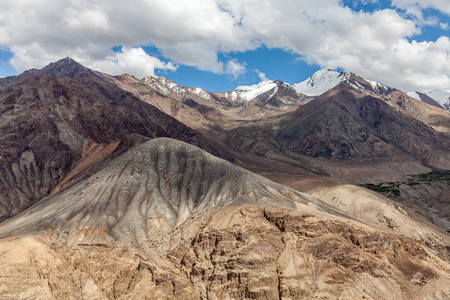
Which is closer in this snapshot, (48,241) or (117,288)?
(117,288)

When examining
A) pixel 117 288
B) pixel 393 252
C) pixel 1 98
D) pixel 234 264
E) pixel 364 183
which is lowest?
pixel 117 288

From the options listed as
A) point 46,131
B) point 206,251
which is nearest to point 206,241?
point 206,251

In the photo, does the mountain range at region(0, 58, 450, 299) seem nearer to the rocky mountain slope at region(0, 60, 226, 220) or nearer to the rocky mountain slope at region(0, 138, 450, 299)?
the rocky mountain slope at region(0, 138, 450, 299)

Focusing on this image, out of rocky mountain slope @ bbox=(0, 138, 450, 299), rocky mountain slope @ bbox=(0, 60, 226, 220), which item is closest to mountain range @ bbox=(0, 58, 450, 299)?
rocky mountain slope @ bbox=(0, 138, 450, 299)

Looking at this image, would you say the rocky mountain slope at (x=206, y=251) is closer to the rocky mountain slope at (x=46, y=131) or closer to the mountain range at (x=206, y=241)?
the mountain range at (x=206, y=241)

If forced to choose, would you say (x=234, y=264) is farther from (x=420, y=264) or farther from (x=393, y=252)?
(x=420, y=264)

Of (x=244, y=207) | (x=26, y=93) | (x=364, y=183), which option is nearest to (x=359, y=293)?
(x=244, y=207)

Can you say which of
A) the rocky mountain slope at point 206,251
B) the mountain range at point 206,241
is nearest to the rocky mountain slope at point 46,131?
the mountain range at point 206,241

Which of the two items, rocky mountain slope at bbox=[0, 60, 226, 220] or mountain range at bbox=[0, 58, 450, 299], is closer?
mountain range at bbox=[0, 58, 450, 299]

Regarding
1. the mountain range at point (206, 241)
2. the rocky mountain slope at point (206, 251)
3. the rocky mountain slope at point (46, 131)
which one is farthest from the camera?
the rocky mountain slope at point (46, 131)
